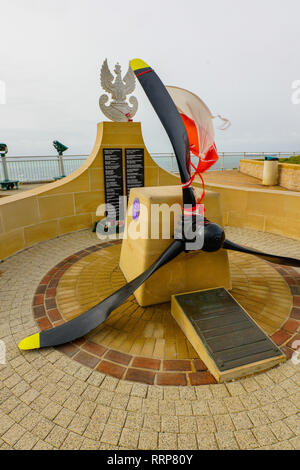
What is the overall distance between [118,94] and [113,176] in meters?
2.24

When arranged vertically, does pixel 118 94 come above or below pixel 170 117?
above

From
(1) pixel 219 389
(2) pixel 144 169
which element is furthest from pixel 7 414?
(2) pixel 144 169

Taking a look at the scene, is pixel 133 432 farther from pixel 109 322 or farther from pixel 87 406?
pixel 109 322

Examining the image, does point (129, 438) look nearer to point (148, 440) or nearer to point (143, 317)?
point (148, 440)

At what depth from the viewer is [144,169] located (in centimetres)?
802

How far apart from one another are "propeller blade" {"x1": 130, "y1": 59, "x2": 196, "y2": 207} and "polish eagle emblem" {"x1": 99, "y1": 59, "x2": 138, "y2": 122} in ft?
13.1

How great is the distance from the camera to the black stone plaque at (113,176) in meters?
7.59

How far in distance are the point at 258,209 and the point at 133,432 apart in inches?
248

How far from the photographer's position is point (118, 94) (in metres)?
7.46

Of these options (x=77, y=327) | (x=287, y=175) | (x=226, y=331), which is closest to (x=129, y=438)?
(x=77, y=327)

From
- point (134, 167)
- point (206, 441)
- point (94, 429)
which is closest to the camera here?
point (206, 441)

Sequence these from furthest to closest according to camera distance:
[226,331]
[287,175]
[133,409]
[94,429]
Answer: [287,175], [226,331], [133,409], [94,429]

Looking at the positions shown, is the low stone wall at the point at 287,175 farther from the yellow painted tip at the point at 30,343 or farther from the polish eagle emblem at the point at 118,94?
the yellow painted tip at the point at 30,343

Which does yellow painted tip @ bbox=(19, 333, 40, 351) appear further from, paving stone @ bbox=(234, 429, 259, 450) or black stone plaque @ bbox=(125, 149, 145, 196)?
black stone plaque @ bbox=(125, 149, 145, 196)
